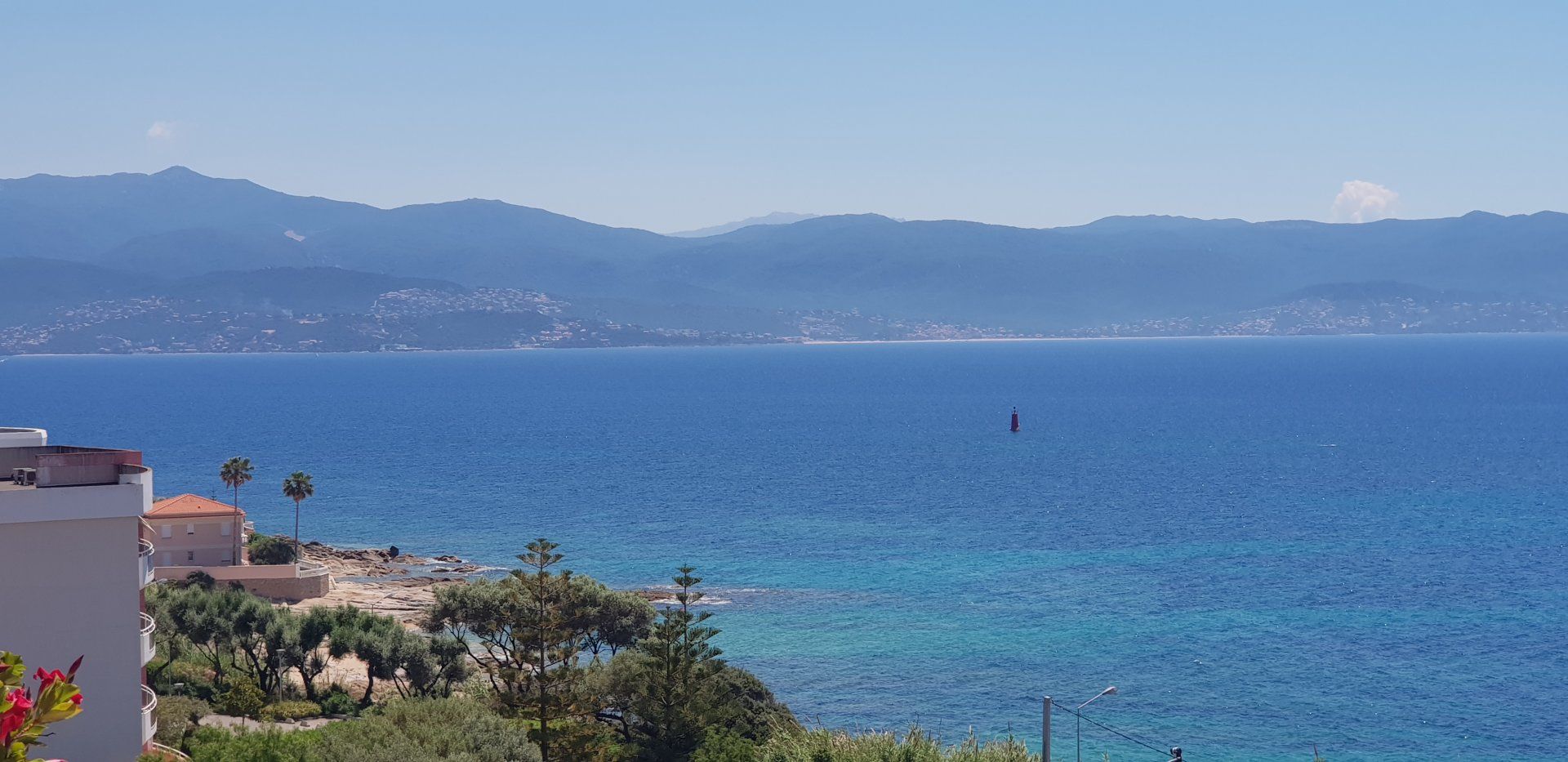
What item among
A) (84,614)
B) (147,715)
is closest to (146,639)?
(147,715)

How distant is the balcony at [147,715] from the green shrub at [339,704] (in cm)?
1377

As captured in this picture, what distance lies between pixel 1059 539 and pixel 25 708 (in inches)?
2494

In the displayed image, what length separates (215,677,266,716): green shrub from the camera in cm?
3008

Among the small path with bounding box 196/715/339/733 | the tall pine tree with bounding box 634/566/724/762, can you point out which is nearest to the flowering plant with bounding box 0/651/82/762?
the tall pine tree with bounding box 634/566/724/762

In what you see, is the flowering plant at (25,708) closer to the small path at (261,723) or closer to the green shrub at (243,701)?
the small path at (261,723)

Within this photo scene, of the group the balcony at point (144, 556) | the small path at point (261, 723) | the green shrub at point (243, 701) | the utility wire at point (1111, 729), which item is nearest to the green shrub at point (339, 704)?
the small path at point (261, 723)

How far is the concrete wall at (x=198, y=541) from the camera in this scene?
4888 centimetres

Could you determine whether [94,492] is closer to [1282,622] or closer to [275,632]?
[275,632]

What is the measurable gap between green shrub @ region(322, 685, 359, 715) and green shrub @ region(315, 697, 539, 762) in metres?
10.3

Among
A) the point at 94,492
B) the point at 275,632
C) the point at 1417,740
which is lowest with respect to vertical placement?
the point at 1417,740

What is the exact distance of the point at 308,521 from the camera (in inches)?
2921

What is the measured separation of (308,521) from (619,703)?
159 feet

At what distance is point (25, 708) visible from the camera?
586 centimetres

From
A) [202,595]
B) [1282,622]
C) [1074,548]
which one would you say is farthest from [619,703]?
[1074,548]
